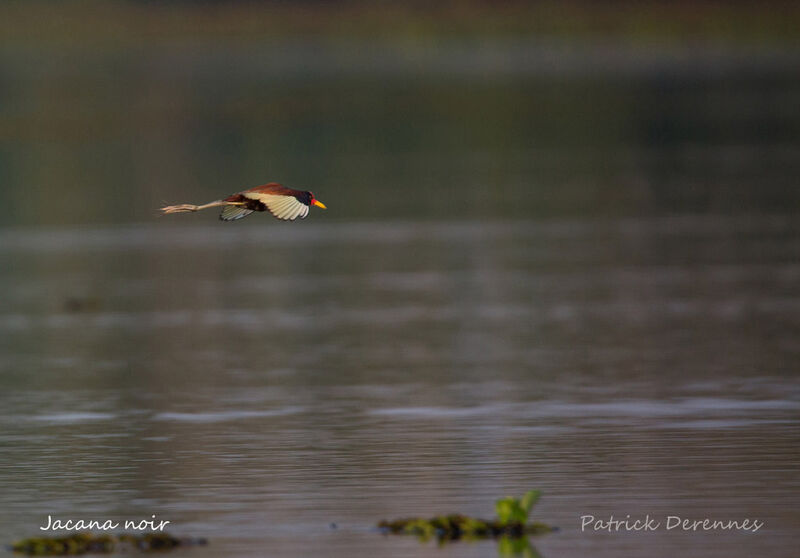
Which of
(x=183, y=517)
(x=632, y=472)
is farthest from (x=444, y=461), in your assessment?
(x=183, y=517)

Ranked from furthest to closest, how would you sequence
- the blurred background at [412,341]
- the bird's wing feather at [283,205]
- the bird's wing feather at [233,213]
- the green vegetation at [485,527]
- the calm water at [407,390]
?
the blurred background at [412,341], the calm water at [407,390], the green vegetation at [485,527], the bird's wing feather at [233,213], the bird's wing feather at [283,205]

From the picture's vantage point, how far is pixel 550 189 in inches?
2311

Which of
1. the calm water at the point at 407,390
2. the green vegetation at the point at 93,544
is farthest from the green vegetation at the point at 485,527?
the green vegetation at the point at 93,544

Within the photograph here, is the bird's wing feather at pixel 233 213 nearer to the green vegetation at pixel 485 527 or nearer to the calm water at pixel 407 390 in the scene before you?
the calm water at pixel 407 390

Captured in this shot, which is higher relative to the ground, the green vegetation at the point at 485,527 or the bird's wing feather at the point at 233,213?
the bird's wing feather at the point at 233,213

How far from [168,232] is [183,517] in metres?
33.8

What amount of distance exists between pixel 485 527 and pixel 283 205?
2817 millimetres

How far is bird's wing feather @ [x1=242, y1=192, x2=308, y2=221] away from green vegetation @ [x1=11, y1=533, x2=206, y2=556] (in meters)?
2.64

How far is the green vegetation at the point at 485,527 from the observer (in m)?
14.5

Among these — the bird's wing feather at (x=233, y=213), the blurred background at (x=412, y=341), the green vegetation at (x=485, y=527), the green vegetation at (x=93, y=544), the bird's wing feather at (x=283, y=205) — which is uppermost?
the blurred background at (x=412, y=341)

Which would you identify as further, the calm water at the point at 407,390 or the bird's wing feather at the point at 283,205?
the calm water at the point at 407,390

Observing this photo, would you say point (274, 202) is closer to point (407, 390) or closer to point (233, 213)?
point (233, 213)

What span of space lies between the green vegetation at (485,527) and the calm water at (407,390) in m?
0.15

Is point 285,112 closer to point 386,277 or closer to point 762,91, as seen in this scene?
point 762,91
